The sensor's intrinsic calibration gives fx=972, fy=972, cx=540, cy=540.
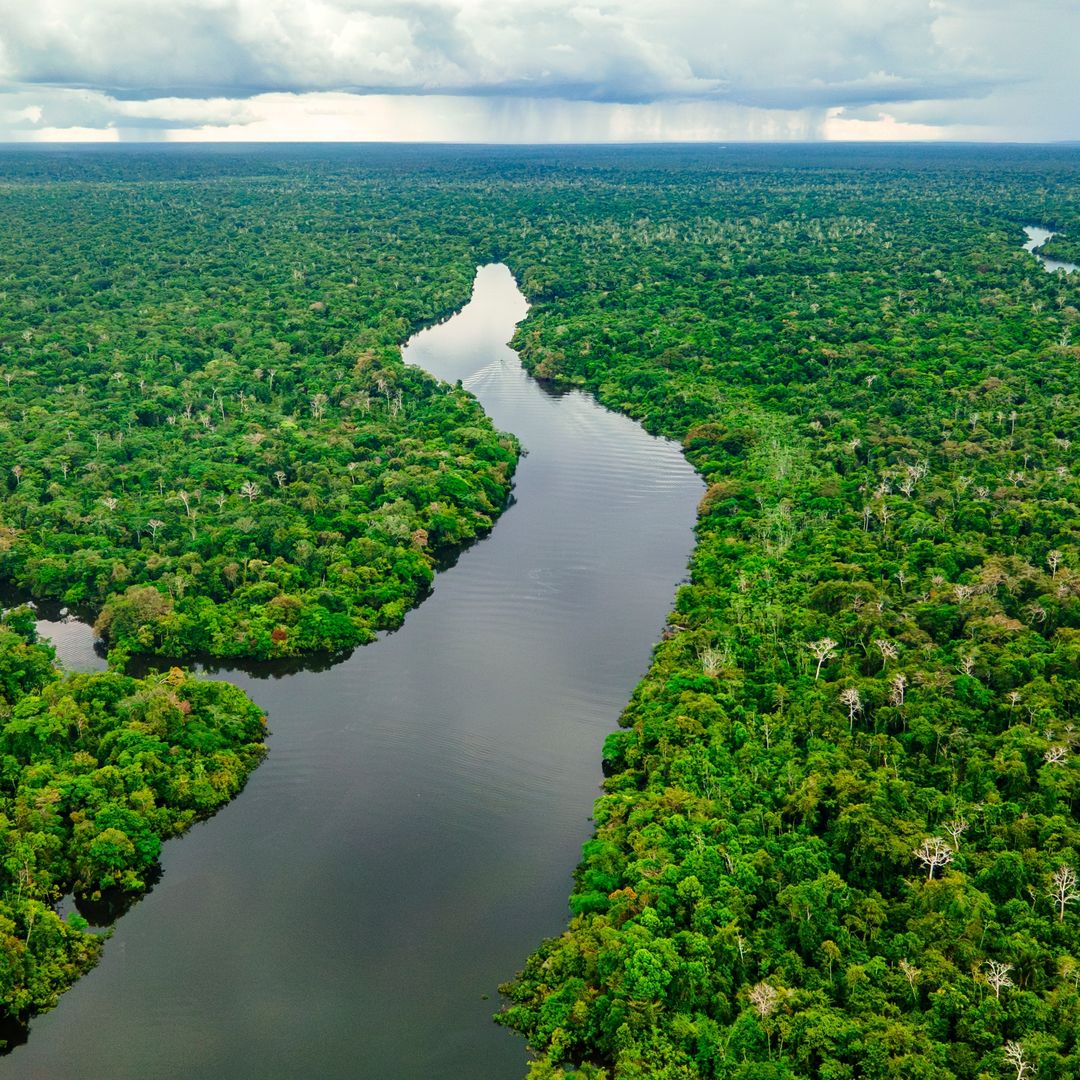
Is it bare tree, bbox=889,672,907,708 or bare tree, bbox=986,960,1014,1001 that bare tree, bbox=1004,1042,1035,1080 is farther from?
bare tree, bbox=889,672,907,708

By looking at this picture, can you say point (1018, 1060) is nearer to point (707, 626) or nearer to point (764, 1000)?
point (764, 1000)

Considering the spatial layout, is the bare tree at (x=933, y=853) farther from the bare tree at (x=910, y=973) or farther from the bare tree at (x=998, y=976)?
the bare tree at (x=910, y=973)

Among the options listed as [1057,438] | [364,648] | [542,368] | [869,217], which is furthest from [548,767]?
[869,217]

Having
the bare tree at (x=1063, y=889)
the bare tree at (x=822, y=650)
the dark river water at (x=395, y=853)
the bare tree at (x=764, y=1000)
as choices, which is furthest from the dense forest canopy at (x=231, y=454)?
the bare tree at (x=1063, y=889)

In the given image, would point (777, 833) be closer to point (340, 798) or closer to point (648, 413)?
point (340, 798)

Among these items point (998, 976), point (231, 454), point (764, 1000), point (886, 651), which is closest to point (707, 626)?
point (886, 651)

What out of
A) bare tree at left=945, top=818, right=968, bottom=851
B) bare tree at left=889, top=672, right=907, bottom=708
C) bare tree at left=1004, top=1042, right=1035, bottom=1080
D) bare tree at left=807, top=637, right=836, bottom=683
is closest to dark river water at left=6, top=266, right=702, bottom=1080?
bare tree at left=807, top=637, right=836, bottom=683
